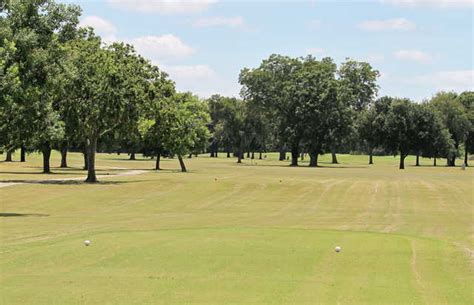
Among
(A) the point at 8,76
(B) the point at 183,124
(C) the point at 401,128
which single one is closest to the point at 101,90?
(A) the point at 8,76

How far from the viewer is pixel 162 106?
75.4 metres

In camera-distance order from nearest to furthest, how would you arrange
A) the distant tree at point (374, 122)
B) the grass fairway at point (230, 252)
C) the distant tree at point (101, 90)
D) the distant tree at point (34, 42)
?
the grass fairway at point (230, 252), the distant tree at point (34, 42), the distant tree at point (101, 90), the distant tree at point (374, 122)

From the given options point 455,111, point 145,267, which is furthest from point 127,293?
point 455,111

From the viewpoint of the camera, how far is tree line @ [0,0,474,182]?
36.4 metres

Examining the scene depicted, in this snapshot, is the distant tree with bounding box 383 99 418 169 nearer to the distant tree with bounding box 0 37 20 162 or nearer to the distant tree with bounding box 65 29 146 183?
the distant tree with bounding box 65 29 146 183

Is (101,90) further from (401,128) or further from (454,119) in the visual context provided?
(454,119)

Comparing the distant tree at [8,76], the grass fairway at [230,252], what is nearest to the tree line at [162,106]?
the distant tree at [8,76]

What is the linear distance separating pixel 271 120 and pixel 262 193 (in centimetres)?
9286

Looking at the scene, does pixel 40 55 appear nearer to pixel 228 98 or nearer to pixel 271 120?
pixel 271 120

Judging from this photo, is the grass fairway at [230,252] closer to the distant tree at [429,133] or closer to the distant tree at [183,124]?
the distant tree at [183,124]

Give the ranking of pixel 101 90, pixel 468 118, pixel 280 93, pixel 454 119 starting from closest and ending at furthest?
pixel 101 90 < pixel 280 93 < pixel 454 119 < pixel 468 118

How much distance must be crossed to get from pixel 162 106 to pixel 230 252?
55075mm

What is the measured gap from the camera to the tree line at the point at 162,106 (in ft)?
120

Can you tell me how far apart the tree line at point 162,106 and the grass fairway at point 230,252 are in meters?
7.34
